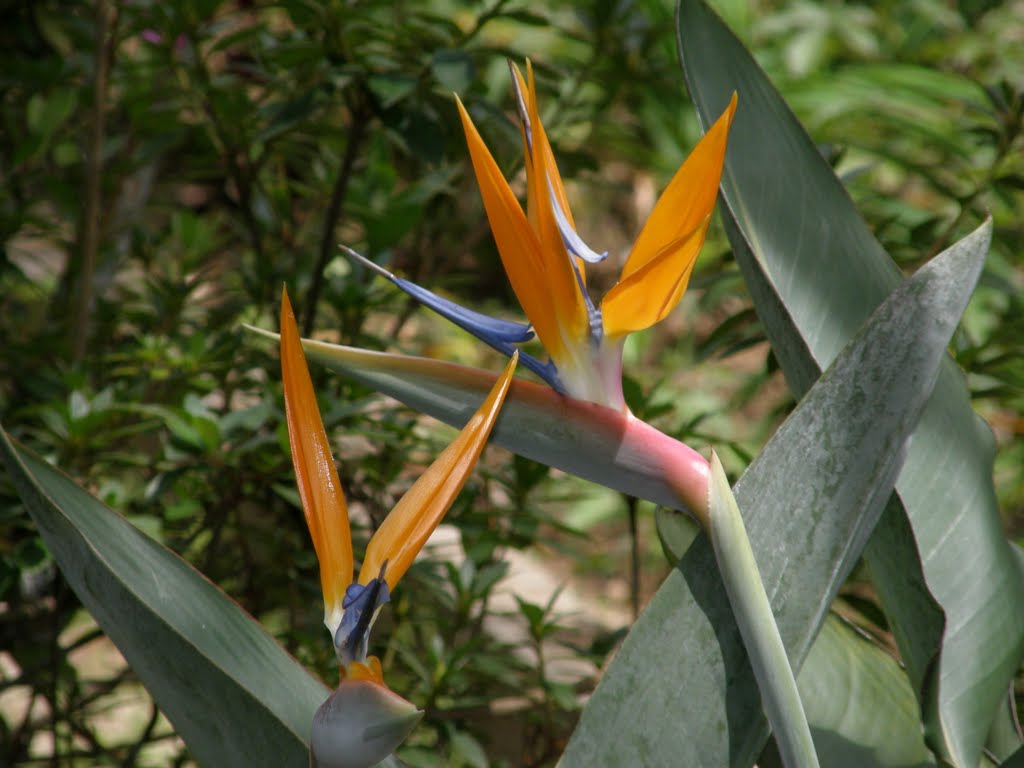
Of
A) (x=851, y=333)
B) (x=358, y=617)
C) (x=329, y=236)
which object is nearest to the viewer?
(x=358, y=617)

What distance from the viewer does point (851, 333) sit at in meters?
0.60

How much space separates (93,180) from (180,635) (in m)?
0.66

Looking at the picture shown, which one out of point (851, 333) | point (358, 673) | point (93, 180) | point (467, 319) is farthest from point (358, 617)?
point (93, 180)

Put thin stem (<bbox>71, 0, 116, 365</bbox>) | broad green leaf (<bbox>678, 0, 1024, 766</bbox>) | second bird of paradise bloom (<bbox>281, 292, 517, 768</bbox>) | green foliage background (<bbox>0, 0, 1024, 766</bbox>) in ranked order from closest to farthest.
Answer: second bird of paradise bloom (<bbox>281, 292, 517, 768</bbox>) → broad green leaf (<bbox>678, 0, 1024, 766</bbox>) → green foliage background (<bbox>0, 0, 1024, 766</bbox>) → thin stem (<bbox>71, 0, 116, 365</bbox>)

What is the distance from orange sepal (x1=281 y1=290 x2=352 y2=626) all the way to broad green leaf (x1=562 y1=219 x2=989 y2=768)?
14cm

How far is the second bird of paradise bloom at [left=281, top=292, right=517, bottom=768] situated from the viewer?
1.12ft

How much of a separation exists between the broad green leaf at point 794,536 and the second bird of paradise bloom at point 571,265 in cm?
8

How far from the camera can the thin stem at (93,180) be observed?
0.94 meters

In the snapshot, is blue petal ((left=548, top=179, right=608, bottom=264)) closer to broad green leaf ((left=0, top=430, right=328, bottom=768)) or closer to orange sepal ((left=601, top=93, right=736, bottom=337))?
orange sepal ((left=601, top=93, right=736, bottom=337))

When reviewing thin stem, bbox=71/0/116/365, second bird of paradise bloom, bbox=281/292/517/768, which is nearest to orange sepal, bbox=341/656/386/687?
second bird of paradise bloom, bbox=281/292/517/768

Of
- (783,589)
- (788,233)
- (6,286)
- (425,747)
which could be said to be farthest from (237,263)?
(783,589)

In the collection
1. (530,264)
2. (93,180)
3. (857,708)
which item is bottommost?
(857,708)

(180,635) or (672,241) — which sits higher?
(672,241)

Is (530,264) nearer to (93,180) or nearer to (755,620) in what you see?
(755,620)
